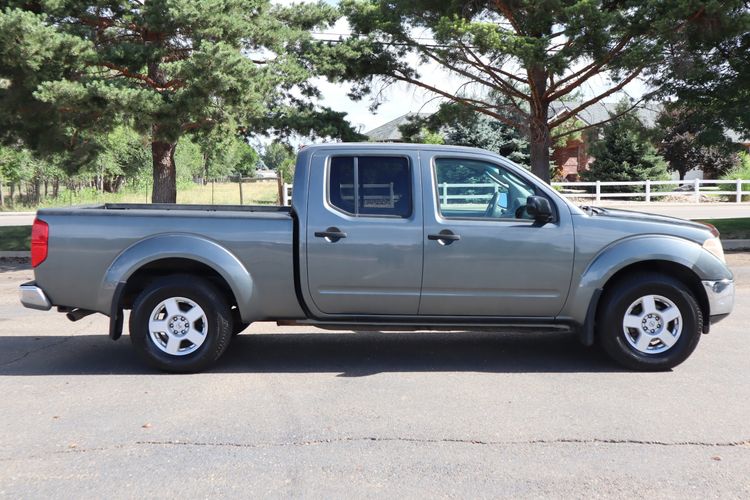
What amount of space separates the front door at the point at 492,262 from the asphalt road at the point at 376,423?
60 centimetres

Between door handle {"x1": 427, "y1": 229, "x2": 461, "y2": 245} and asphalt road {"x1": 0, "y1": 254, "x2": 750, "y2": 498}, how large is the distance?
1.10 meters

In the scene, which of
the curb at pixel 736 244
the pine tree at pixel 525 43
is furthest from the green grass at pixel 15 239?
the curb at pixel 736 244

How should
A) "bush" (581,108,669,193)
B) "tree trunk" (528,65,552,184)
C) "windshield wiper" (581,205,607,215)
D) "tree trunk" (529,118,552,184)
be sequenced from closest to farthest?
"windshield wiper" (581,205,607,215)
"tree trunk" (528,65,552,184)
"tree trunk" (529,118,552,184)
"bush" (581,108,669,193)

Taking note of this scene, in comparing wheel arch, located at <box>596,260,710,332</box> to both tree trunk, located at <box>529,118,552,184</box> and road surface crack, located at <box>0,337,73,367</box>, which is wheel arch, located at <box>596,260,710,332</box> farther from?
tree trunk, located at <box>529,118,552,184</box>

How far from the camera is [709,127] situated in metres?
16.5

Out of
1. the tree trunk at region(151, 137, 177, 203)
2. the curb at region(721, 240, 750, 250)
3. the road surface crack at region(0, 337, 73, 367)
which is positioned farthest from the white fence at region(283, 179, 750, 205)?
the road surface crack at region(0, 337, 73, 367)

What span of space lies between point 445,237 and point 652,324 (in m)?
1.85

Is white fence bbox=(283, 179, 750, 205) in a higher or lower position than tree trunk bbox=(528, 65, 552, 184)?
lower

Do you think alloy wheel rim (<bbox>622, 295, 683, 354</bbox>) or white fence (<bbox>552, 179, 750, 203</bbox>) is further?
white fence (<bbox>552, 179, 750, 203</bbox>)

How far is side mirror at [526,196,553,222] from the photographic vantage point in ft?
18.8

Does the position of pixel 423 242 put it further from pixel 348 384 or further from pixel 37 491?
pixel 37 491

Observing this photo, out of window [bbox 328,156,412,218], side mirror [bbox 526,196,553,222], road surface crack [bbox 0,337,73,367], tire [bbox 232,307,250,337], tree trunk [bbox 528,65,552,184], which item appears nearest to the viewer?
side mirror [bbox 526,196,553,222]

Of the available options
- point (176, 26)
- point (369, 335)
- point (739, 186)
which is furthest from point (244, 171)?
point (369, 335)

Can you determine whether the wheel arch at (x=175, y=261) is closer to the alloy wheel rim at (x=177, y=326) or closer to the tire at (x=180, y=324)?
the tire at (x=180, y=324)
